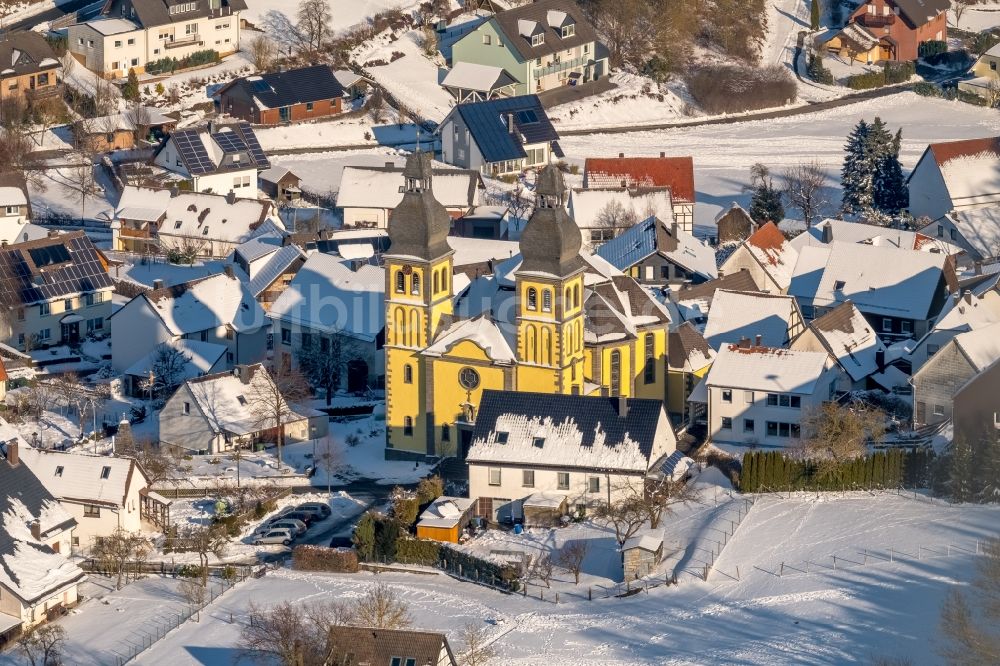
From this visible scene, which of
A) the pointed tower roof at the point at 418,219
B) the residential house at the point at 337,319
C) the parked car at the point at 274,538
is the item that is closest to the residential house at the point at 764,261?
the residential house at the point at 337,319

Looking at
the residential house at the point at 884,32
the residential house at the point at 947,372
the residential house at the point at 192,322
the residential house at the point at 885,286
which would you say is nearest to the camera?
the residential house at the point at 947,372

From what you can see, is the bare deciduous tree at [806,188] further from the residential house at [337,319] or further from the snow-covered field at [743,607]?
the snow-covered field at [743,607]

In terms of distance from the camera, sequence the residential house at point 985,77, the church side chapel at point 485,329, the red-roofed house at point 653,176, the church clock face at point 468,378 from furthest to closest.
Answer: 1. the residential house at point 985,77
2. the red-roofed house at point 653,176
3. the church clock face at point 468,378
4. the church side chapel at point 485,329

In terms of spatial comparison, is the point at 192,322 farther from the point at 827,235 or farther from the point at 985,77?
the point at 985,77

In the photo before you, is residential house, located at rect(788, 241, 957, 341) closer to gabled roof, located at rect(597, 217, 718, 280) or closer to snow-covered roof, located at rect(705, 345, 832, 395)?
gabled roof, located at rect(597, 217, 718, 280)

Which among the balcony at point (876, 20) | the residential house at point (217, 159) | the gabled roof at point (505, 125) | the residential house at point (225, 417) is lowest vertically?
the residential house at point (225, 417)

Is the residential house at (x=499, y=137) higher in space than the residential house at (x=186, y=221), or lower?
higher

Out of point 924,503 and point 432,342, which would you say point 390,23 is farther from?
point 924,503

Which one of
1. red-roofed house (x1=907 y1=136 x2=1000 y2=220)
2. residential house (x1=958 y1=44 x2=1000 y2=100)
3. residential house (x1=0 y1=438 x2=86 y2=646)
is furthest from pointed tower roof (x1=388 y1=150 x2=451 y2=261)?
residential house (x1=958 y1=44 x2=1000 y2=100)
